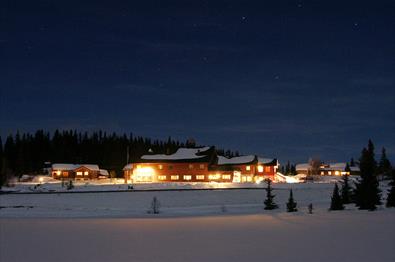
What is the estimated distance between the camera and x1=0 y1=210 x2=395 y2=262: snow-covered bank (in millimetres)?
20812

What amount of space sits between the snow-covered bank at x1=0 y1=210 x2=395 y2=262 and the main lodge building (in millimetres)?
70065

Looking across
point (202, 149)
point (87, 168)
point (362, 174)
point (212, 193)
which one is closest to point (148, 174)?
point (202, 149)

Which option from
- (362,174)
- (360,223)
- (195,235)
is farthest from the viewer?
(362,174)

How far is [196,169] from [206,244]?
264 feet

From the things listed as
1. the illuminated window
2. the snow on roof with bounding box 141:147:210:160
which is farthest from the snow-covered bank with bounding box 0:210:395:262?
the snow on roof with bounding box 141:147:210:160

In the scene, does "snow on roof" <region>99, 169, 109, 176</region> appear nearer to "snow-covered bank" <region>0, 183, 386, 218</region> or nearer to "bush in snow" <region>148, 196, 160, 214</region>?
"snow-covered bank" <region>0, 183, 386, 218</region>

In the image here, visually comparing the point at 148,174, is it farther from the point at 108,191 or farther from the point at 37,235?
the point at 37,235

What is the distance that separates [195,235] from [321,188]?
5376 cm

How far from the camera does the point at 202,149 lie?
111812mm

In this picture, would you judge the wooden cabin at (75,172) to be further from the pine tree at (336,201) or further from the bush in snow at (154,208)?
the pine tree at (336,201)

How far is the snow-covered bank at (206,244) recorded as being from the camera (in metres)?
20.8

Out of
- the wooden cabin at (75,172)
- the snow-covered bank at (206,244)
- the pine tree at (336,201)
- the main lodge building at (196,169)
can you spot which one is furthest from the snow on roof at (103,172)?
the snow-covered bank at (206,244)

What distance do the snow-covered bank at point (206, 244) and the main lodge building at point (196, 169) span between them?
70.1 m

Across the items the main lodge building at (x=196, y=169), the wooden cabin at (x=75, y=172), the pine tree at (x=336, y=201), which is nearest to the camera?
the pine tree at (x=336, y=201)
